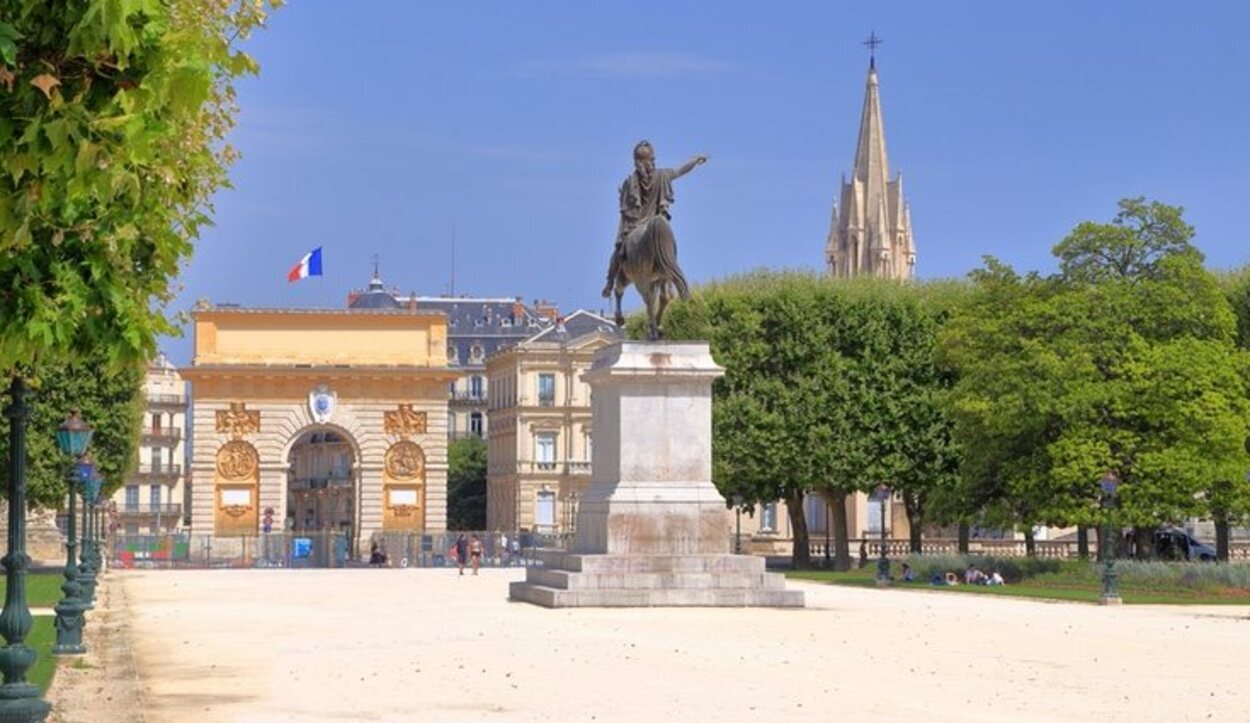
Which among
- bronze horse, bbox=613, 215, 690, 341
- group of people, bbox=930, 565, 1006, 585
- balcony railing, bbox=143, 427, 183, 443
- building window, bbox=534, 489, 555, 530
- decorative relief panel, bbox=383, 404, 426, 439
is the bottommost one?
group of people, bbox=930, 565, 1006, 585

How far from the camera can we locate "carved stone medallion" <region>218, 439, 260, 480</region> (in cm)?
8706

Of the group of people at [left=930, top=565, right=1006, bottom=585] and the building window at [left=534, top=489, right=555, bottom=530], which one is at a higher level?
the building window at [left=534, top=489, right=555, bottom=530]

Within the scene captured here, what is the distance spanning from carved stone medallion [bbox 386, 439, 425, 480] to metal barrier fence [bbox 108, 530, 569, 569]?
4610 millimetres

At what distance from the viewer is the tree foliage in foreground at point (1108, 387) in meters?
53.8

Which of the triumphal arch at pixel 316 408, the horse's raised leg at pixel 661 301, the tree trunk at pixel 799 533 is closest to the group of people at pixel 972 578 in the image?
the tree trunk at pixel 799 533

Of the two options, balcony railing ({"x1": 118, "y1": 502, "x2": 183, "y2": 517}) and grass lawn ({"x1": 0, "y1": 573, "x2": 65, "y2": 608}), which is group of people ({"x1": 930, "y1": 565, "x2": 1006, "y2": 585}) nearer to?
grass lawn ({"x1": 0, "y1": 573, "x2": 65, "y2": 608})

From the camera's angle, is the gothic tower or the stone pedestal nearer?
the stone pedestal

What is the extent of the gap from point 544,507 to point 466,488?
655 inches

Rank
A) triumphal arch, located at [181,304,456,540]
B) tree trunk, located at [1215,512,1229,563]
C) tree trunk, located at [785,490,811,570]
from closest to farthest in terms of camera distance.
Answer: tree trunk, located at [1215,512,1229,563] < tree trunk, located at [785,490,811,570] < triumphal arch, located at [181,304,456,540]

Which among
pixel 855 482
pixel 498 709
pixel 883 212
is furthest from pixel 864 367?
pixel 883 212

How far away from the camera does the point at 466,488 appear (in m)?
130

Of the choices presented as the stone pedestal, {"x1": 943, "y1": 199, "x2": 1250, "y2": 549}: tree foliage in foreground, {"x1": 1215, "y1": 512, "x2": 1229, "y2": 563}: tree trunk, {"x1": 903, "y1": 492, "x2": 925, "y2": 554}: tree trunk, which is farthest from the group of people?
the stone pedestal

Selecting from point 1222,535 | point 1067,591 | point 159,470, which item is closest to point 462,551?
point 1222,535

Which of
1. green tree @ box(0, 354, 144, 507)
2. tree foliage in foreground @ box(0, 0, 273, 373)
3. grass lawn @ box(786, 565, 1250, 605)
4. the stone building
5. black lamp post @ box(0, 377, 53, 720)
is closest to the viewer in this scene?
tree foliage in foreground @ box(0, 0, 273, 373)
